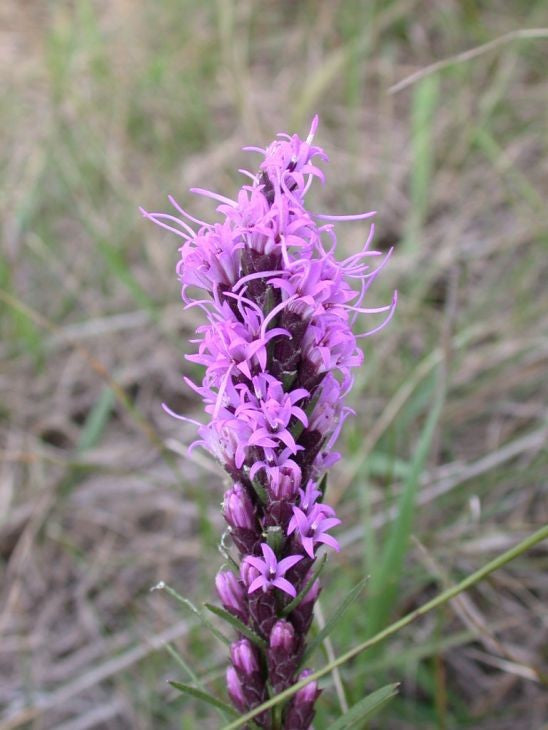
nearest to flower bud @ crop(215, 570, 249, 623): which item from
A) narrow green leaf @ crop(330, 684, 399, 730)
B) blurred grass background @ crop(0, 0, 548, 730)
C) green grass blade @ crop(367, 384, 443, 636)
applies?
narrow green leaf @ crop(330, 684, 399, 730)

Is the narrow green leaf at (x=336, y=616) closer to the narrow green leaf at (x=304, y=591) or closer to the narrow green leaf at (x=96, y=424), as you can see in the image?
the narrow green leaf at (x=304, y=591)

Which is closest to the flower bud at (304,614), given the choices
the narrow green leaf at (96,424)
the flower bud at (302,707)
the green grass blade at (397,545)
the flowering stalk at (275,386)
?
the flowering stalk at (275,386)

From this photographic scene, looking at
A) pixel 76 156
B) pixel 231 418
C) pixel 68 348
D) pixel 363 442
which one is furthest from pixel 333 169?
pixel 231 418

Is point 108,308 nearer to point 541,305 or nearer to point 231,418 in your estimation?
point 541,305

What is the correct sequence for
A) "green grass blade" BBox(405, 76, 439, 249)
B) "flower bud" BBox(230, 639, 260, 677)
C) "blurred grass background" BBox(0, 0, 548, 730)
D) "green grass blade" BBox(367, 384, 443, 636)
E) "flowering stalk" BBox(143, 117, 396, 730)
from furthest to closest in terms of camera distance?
"green grass blade" BBox(405, 76, 439, 249) < "blurred grass background" BBox(0, 0, 548, 730) < "green grass blade" BBox(367, 384, 443, 636) < "flower bud" BBox(230, 639, 260, 677) < "flowering stalk" BBox(143, 117, 396, 730)

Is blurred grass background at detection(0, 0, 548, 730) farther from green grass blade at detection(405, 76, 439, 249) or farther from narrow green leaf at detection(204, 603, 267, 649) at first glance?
narrow green leaf at detection(204, 603, 267, 649)
